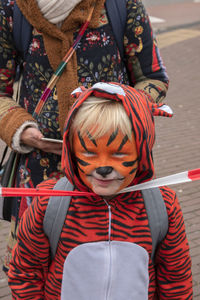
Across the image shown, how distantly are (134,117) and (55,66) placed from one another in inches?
25.1

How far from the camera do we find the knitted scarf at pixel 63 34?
2043 mm

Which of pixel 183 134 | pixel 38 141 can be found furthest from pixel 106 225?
pixel 183 134

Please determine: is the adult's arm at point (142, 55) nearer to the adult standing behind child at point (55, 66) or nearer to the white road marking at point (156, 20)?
the adult standing behind child at point (55, 66)

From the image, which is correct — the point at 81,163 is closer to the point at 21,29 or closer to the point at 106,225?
the point at 106,225

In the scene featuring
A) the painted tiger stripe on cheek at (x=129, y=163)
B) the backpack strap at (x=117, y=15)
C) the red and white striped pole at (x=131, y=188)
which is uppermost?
the backpack strap at (x=117, y=15)

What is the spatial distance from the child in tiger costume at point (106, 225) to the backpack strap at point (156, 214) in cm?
2

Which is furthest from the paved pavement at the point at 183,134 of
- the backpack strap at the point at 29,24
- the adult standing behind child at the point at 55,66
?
the backpack strap at the point at 29,24

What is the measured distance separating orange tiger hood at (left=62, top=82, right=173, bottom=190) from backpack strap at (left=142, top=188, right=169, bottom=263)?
76mm

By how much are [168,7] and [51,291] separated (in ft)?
74.6

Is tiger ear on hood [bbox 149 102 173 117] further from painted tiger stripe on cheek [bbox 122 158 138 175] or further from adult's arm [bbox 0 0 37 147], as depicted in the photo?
adult's arm [bbox 0 0 37 147]

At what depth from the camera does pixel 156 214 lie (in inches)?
71.1

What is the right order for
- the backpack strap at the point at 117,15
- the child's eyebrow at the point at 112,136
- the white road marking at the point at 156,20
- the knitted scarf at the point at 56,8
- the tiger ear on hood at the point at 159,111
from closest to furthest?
the child's eyebrow at the point at 112,136, the tiger ear on hood at the point at 159,111, the knitted scarf at the point at 56,8, the backpack strap at the point at 117,15, the white road marking at the point at 156,20

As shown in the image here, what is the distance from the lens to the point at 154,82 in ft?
7.58

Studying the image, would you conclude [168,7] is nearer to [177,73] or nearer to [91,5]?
[177,73]
